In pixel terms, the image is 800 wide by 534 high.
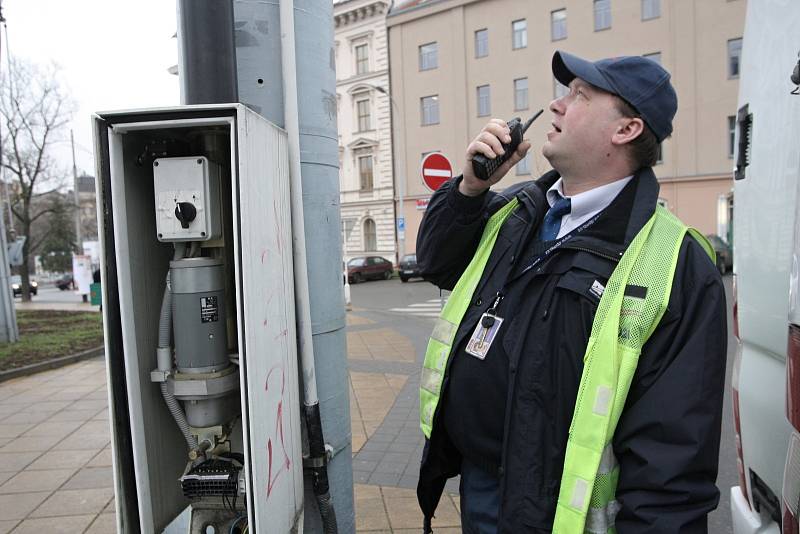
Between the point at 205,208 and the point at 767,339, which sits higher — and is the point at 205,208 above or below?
above

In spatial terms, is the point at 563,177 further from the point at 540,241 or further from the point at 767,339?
the point at 767,339

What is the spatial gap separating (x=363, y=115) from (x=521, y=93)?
1018cm

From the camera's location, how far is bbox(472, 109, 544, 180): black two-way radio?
5.96ft

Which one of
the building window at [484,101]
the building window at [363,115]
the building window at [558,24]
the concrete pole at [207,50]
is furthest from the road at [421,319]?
the building window at [558,24]

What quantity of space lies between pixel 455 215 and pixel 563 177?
364 millimetres

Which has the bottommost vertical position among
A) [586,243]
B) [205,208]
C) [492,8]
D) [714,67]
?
Answer: [586,243]

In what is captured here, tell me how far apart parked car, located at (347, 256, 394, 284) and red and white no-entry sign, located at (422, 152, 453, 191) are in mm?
18234

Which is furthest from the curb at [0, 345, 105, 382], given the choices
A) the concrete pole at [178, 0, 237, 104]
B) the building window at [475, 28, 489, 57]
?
the building window at [475, 28, 489, 57]

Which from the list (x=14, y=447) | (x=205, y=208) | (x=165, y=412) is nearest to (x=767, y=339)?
(x=205, y=208)

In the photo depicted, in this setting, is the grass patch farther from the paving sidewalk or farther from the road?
the road

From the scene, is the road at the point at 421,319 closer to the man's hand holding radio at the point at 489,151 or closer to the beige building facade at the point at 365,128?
the man's hand holding radio at the point at 489,151

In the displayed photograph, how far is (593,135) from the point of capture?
1.71 m

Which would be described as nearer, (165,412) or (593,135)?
(593,135)

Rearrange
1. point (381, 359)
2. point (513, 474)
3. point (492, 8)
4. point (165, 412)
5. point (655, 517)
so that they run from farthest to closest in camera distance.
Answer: point (492, 8), point (381, 359), point (165, 412), point (513, 474), point (655, 517)
